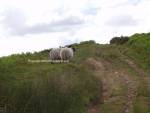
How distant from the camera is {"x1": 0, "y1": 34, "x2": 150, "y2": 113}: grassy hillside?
63.2 feet

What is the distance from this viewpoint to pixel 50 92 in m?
19.3

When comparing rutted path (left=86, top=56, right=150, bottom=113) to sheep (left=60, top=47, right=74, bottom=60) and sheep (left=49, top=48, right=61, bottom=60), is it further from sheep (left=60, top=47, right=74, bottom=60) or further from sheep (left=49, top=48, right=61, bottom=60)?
sheep (left=49, top=48, right=61, bottom=60)

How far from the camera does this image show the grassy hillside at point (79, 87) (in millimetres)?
19266

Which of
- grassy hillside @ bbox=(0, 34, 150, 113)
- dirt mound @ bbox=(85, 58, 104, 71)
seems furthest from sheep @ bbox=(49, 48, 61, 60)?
dirt mound @ bbox=(85, 58, 104, 71)

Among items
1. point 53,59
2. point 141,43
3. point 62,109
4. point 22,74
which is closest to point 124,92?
point 22,74

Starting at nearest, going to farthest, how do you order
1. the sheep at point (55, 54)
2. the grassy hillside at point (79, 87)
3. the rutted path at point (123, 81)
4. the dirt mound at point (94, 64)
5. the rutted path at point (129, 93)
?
the grassy hillside at point (79, 87)
the rutted path at point (129, 93)
the rutted path at point (123, 81)
the dirt mound at point (94, 64)
the sheep at point (55, 54)

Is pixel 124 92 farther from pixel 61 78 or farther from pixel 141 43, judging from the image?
pixel 141 43

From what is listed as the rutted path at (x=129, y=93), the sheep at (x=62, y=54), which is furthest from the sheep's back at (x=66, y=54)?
the rutted path at (x=129, y=93)

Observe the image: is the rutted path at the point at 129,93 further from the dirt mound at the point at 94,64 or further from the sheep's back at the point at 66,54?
the sheep's back at the point at 66,54

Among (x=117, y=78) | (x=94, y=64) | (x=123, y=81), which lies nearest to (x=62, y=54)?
(x=94, y=64)

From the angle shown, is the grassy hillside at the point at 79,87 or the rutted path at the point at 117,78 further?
the rutted path at the point at 117,78

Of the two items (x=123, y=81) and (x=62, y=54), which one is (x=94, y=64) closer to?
(x=62, y=54)

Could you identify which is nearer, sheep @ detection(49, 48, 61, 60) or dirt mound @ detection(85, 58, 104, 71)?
dirt mound @ detection(85, 58, 104, 71)

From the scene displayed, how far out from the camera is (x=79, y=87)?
2202 cm
